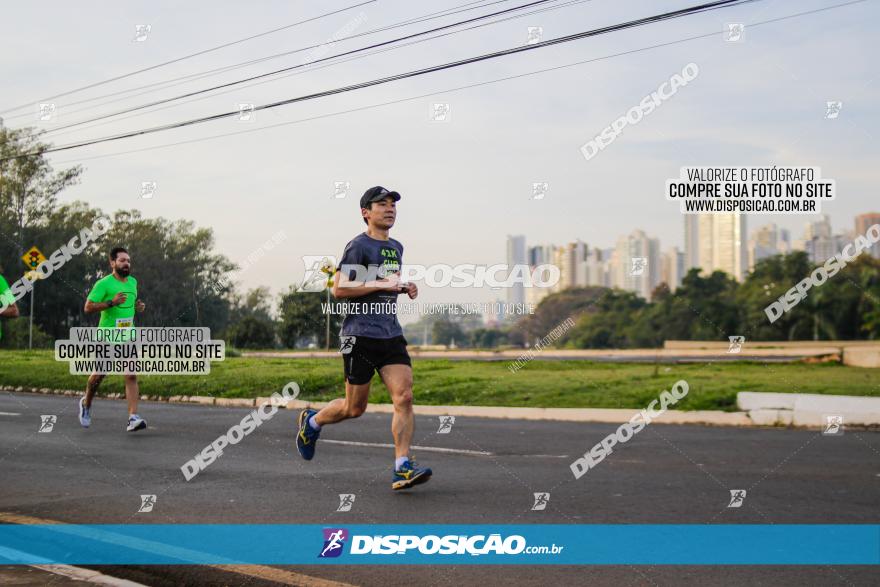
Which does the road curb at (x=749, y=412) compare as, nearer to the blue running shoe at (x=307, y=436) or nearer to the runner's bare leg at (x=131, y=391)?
the runner's bare leg at (x=131, y=391)

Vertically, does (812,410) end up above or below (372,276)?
below

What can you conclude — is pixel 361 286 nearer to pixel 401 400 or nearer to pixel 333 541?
pixel 401 400

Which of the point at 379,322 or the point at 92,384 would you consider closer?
the point at 379,322

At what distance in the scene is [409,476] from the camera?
7105mm

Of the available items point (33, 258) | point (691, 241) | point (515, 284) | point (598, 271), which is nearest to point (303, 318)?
point (33, 258)

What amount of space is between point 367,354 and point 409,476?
3.13 feet

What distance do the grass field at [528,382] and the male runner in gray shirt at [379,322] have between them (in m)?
8.54

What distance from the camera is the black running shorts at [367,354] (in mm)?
7145

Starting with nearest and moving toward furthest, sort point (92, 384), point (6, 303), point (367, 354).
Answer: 1. point (367, 354)
2. point (6, 303)
3. point (92, 384)

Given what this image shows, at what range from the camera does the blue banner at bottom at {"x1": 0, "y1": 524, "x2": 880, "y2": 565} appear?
5.07m

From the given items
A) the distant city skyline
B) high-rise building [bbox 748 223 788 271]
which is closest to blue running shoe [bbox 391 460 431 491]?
the distant city skyline

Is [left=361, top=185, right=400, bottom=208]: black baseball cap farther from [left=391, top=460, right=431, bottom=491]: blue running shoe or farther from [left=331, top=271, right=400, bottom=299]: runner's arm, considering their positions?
[left=391, top=460, right=431, bottom=491]: blue running shoe

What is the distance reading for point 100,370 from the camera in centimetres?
1177

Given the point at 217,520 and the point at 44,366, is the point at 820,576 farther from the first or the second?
the point at 44,366
